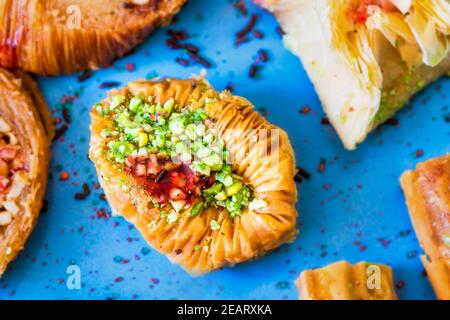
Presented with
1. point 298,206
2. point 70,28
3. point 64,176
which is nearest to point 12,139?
point 64,176

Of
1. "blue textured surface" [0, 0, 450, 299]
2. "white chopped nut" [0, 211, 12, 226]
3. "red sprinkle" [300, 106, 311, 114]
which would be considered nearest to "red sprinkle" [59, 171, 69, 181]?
"blue textured surface" [0, 0, 450, 299]

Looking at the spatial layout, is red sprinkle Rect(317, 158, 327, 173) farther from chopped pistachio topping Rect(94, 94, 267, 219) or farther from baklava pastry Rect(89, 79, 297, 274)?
chopped pistachio topping Rect(94, 94, 267, 219)

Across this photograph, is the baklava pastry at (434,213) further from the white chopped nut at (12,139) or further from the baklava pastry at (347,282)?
the white chopped nut at (12,139)

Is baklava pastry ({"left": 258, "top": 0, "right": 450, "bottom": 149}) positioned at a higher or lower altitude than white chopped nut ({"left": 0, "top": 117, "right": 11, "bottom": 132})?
higher

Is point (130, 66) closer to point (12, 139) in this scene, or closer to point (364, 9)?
point (12, 139)

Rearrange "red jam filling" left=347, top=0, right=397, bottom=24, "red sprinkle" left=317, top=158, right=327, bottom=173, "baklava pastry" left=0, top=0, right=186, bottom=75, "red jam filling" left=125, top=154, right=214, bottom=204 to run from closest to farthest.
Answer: "red jam filling" left=125, top=154, right=214, bottom=204
"red jam filling" left=347, top=0, right=397, bottom=24
"baklava pastry" left=0, top=0, right=186, bottom=75
"red sprinkle" left=317, top=158, right=327, bottom=173
